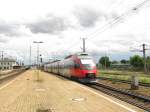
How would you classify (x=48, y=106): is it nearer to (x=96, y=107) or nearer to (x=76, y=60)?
(x=96, y=107)

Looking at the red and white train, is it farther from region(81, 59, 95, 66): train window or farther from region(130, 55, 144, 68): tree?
region(130, 55, 144, 68): tree

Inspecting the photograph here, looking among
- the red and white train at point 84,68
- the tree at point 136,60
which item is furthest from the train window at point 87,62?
the tree at point 136,60

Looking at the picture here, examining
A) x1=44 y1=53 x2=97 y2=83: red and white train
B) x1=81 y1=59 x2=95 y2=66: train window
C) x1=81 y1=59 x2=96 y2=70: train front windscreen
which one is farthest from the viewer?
x1=81 y1=59 x2=95 y2=66: train window

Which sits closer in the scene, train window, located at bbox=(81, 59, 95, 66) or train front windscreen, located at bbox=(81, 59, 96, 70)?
train front windscreen, located at bbox=(81, 59, 96, 70)

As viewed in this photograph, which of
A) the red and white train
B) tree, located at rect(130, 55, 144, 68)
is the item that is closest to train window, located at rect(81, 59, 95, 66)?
the red and white train

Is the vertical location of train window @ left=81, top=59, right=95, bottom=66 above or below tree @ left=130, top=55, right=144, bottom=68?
below

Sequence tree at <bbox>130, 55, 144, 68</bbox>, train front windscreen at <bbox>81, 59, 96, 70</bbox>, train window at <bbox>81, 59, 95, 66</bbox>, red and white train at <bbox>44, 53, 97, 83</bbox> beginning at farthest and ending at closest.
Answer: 1. tree at <bbox>130, 55, 144, 68</bbox>
2. train window at <bbox>81, 59, 95, 66</bbox>
3. train front windscreen at <bbox>81, 59, 96, 70</bbox>
4. red and white train at <bbox>44, 53, 97, 83</bbox>

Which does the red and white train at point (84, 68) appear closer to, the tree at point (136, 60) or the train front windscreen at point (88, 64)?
the train front windscreen at point (88, 64)

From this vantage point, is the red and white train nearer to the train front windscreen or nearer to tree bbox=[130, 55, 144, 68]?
the train front windscreen

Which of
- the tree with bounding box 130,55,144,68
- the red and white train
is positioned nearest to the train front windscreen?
the red and white train

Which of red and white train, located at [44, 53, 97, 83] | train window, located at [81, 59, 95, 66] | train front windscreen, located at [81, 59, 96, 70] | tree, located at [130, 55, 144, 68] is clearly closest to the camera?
red and white train, located at [44, 53, 97, 83]

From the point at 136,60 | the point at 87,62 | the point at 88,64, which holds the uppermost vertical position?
the point at 136,60

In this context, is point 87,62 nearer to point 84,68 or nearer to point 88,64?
point 88,64

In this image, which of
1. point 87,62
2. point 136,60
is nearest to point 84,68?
point 87,62
